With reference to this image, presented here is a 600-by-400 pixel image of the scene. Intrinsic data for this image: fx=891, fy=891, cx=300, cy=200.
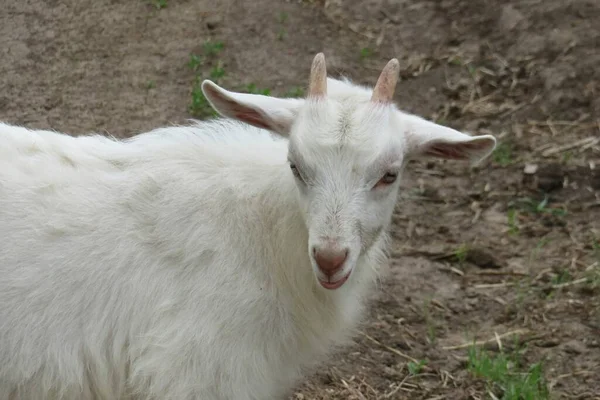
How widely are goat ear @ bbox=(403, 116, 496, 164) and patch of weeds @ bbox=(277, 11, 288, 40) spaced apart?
4.84 meters

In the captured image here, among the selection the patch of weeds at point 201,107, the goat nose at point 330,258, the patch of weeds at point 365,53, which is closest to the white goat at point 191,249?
the goat nose at point 330,258

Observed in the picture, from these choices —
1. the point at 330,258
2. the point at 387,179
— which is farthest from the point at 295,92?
the point at 330,258

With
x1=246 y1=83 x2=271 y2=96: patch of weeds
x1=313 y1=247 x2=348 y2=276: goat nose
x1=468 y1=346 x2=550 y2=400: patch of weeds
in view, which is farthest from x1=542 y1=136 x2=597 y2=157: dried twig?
x1=313 y1=247 x2=348 y2=276: goat nose

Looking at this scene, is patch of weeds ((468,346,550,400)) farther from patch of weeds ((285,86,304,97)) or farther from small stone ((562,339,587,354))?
patch of weeds ((285,86,304,97))

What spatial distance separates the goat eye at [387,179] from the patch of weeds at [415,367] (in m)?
1.92

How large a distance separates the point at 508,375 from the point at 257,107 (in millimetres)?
2313

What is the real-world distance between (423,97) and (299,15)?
5.63 ft

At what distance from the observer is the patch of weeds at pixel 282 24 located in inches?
345

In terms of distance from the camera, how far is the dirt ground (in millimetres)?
5637

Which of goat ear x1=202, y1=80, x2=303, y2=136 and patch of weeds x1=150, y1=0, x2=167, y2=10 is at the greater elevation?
patch of weeds x1=150, y1=0, x2=167, y2=10

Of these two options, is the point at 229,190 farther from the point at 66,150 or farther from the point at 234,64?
the point at 234,64

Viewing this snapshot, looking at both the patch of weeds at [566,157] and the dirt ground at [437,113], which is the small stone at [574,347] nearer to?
the dirt ground at [437,113]

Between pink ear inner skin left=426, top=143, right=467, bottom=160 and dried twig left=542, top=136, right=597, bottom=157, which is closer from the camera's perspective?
pink ear inner skin left=426, top=143, right=467, bottom=160

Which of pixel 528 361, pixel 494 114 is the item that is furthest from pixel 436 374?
pixel 494 114
